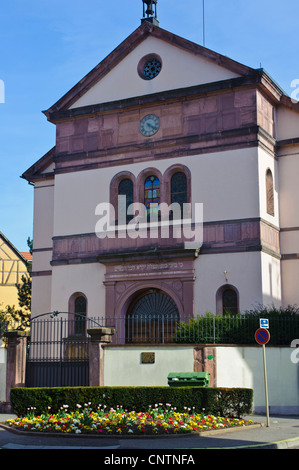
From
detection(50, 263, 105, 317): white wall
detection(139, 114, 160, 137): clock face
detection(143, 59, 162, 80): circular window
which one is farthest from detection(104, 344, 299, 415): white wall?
detection(143, 59, 162, 80): circular window

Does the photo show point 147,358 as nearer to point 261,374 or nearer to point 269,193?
point 261,374

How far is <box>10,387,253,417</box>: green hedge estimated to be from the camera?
706 inches

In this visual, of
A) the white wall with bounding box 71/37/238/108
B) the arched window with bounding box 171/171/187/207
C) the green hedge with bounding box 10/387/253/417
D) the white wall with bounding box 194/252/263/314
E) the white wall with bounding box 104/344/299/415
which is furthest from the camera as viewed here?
the white wall with bounding box 71/37/238/108

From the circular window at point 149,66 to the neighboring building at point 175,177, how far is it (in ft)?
0.14

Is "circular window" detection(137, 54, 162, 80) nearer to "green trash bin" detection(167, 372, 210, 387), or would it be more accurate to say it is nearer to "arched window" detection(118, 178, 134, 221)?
"arched window" detection(118, 178, 134, 221)

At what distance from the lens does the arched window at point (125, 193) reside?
29578 mm

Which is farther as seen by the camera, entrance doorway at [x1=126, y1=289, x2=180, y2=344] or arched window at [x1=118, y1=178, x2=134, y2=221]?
arched window at [x1=118, y1=178, x2=134, y2=221]

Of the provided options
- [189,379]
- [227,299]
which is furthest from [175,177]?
[189,379]

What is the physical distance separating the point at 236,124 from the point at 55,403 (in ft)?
45.2

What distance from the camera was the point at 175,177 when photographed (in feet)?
95.2

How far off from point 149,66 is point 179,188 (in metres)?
5.57

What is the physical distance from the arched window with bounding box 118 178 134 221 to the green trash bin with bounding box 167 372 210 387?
409 inches

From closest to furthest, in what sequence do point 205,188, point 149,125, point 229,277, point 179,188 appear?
point 229,277 → point 205,188 → point 179,188 → point 149,125

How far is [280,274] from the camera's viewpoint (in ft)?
92.9
